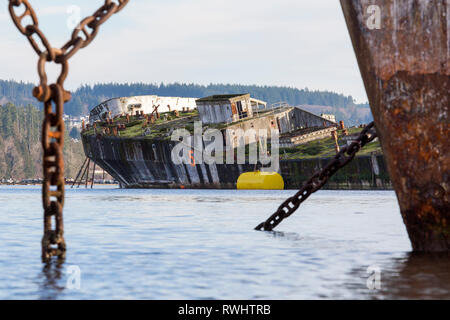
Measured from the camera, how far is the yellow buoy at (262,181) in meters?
68.8

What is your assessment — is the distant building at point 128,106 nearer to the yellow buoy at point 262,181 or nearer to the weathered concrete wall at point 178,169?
the weathered concrete wall at point 178,169

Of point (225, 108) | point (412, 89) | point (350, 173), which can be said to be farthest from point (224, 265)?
point (225, 108)

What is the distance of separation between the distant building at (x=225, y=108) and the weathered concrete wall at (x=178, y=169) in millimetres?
5615

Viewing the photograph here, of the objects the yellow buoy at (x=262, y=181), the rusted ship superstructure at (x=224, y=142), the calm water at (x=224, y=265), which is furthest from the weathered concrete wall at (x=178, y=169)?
the calm water at (x=224, y=265)

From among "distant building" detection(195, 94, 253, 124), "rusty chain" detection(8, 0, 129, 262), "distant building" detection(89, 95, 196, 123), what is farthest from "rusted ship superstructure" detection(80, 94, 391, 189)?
"rusty chain" detection(8, 0, 129, 262)

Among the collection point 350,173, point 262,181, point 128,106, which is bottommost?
point 262,181

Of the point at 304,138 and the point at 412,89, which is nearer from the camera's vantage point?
the point at 412,89

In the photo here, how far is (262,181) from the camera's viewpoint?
68812 mm

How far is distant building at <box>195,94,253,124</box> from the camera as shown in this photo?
79312 millimetres

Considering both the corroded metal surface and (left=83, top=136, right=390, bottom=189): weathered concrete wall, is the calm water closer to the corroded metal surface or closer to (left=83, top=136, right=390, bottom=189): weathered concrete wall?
the corroded metal surface

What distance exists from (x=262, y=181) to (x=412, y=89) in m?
58.2

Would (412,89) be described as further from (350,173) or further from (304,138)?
(304,138)

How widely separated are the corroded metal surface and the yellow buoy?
57616 millimetres
